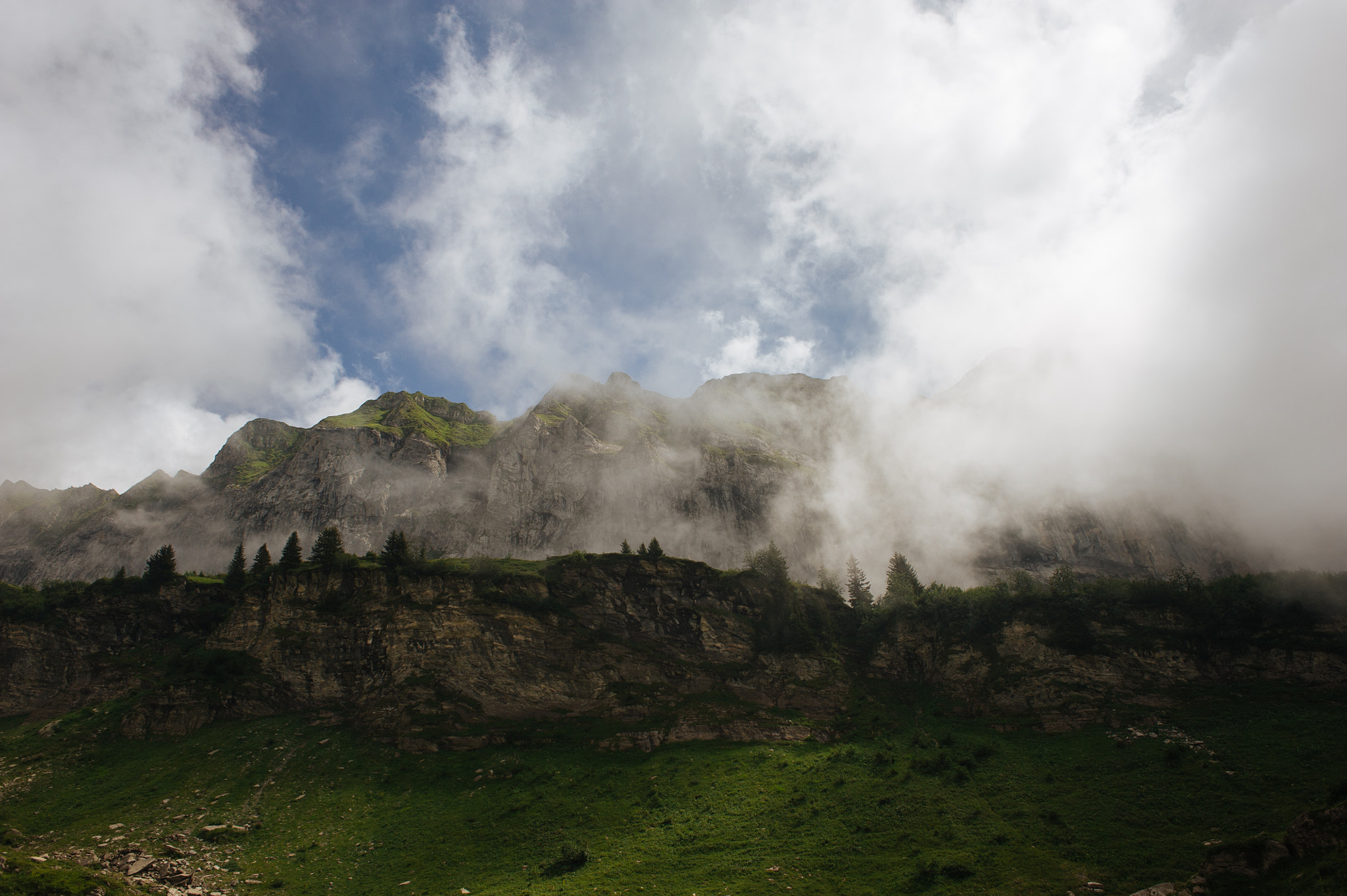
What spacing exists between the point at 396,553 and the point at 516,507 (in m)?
48.3

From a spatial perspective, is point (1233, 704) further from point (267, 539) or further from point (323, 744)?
point (267, 539)

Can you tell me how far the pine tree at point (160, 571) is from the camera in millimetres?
63438

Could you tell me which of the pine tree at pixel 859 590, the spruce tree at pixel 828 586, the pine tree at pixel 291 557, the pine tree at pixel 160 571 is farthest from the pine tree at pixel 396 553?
the pine tree at pixel 859 590

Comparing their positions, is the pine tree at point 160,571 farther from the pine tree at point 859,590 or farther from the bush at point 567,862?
the pine tree at point 859,590

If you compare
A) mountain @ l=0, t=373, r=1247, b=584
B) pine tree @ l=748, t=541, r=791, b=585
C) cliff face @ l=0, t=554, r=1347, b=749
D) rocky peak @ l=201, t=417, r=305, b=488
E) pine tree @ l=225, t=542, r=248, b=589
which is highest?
rocky peak @ l=201, t=417, r=305, b=488

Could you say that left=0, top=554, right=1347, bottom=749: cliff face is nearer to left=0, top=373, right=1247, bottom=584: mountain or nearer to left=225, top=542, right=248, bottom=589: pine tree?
left=225, top=542, right=248, bottom=589: pine tree

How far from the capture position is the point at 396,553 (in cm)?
6588

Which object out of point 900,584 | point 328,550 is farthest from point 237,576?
point 900,584

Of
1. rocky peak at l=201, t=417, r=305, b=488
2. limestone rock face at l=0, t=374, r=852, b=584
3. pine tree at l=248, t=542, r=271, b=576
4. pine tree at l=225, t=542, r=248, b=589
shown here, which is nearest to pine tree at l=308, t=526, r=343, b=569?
pine tree at l=248, t=542, r=271, b=576

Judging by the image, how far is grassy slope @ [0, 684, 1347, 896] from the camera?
108ft

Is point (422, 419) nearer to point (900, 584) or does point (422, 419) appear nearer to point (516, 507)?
point (516, 507)

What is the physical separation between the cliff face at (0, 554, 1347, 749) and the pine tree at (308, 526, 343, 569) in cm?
180

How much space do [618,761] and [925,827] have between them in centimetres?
2394

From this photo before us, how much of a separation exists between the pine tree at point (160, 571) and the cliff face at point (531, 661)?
1.49 m
